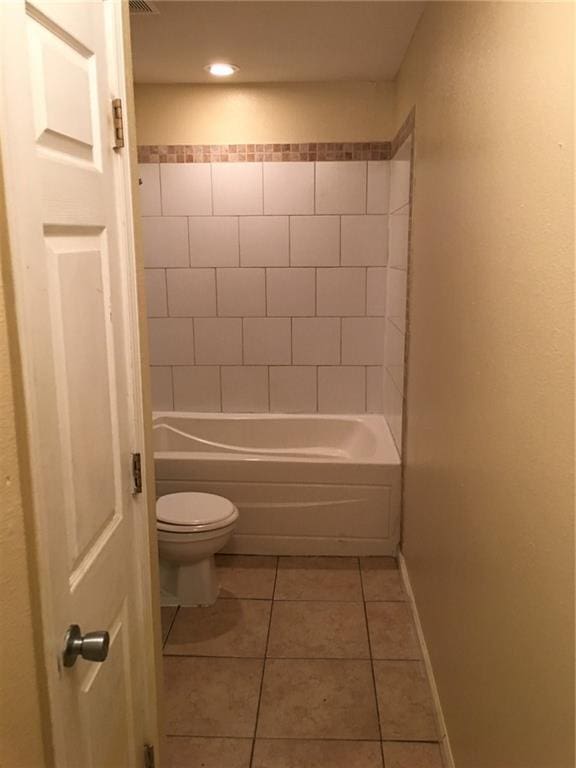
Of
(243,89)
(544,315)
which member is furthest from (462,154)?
(243,89)

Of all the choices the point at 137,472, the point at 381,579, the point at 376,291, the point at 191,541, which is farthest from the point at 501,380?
the point at 376,291

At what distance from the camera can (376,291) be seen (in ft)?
12.9

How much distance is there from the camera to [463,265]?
6.10 feet

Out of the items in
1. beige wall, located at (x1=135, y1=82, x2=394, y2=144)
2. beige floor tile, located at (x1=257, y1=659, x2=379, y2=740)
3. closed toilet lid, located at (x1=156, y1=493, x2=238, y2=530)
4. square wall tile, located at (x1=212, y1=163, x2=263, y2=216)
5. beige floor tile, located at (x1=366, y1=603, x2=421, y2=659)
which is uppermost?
beige wall, located at (x1=135, y1=82, x2=394, y2=144)

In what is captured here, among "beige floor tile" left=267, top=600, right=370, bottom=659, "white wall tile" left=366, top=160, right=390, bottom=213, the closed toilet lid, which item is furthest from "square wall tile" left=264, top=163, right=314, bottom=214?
"beige floor tile" left=267, top=600, right=370, bottom=659

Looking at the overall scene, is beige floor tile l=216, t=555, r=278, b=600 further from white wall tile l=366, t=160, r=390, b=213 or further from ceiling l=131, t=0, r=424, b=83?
ceiling l=131, t=0, r=424, b=83

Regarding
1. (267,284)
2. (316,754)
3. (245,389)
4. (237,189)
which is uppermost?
(237,189)

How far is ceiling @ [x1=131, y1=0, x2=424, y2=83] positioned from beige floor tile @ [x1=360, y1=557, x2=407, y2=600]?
2.51m

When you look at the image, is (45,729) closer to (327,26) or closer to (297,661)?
(297,661)

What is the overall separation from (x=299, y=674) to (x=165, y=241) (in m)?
2.56

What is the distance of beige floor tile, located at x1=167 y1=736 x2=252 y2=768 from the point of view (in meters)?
2.08

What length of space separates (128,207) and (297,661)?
1.93 metres

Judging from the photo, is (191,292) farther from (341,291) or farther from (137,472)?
(137,472)

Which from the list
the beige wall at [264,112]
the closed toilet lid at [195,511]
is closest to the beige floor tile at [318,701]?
the closed toilet lid at [195,511]
